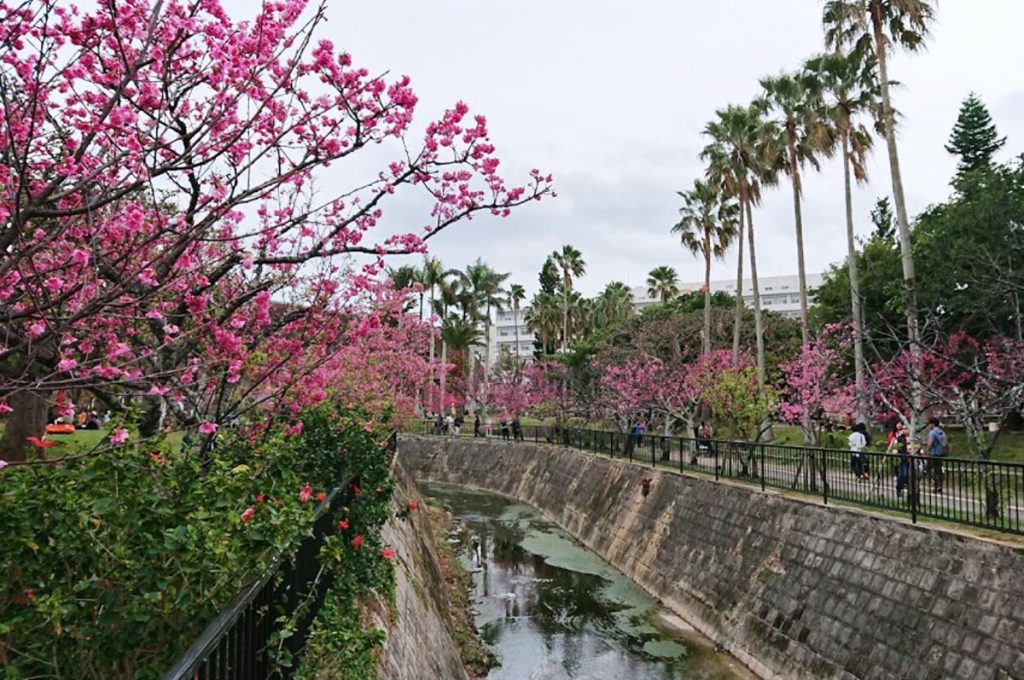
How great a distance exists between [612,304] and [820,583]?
Answer: 60.9m

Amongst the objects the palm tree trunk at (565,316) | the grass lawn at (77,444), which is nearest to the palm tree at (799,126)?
the grass lawn at (77,444)

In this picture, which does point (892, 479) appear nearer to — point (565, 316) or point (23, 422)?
point (23, 422)

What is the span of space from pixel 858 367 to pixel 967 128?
1527 inches

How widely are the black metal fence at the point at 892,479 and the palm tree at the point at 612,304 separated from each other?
50066mm

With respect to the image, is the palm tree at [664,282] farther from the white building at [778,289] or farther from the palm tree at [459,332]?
the white building at [778,289]

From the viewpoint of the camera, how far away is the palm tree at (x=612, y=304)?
233 ft

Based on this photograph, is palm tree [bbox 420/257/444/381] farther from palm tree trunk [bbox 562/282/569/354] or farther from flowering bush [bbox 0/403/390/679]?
flowering bush [bbox 0/403/390/679]

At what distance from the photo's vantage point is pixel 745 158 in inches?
1347

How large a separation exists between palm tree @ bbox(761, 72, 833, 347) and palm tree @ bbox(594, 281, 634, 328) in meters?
37.7

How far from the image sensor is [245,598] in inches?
135

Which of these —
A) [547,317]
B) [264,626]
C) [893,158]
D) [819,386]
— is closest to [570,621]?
[264,626]

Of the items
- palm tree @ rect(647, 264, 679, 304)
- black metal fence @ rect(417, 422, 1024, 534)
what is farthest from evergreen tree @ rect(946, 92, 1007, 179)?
black metal fence @ rect(417, 422, 1024, 534)

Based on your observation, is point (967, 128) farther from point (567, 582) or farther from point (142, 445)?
point (142, 445)

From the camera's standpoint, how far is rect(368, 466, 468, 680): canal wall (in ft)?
26.3
